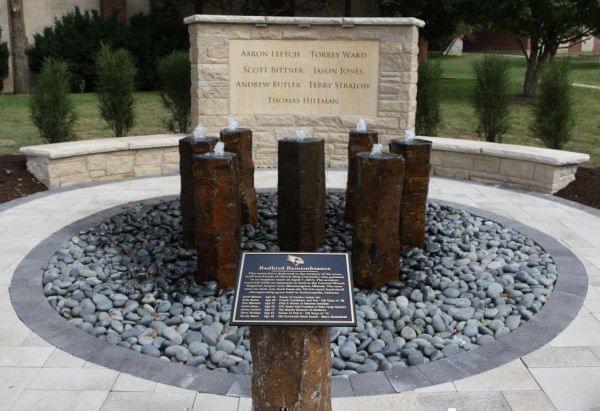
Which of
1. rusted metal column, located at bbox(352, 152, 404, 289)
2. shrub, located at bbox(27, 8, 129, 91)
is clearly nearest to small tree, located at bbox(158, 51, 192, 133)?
rusted metal column, located at bbox(352, 152, 404, 289)

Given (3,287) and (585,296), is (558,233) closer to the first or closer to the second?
(585,296)

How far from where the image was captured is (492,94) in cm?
1025

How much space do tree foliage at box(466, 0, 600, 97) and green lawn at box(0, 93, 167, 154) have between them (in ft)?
32.2

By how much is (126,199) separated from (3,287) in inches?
111

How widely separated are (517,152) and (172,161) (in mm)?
4925

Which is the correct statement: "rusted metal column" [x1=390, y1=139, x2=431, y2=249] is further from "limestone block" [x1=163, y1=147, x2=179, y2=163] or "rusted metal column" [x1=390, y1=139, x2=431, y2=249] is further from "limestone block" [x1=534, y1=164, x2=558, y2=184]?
"limestone block" [x1=163, y1=147, x2=179, y2=163]

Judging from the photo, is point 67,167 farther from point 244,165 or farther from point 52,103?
point 244,165

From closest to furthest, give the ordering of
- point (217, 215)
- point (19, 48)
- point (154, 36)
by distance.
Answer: point (217, 215)
point (19, 48)
point (154, 36)

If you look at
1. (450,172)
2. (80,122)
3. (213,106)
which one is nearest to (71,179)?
(213,106)

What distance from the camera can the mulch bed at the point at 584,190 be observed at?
7.91 metres

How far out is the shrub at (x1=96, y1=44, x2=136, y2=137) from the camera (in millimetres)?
10234

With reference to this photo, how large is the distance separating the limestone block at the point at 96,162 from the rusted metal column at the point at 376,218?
16.7ft

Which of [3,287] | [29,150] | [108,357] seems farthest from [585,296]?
[29,150]

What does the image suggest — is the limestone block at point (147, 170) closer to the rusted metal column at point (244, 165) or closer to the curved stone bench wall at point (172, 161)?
the curved stone bench wall at point (172, 161)
